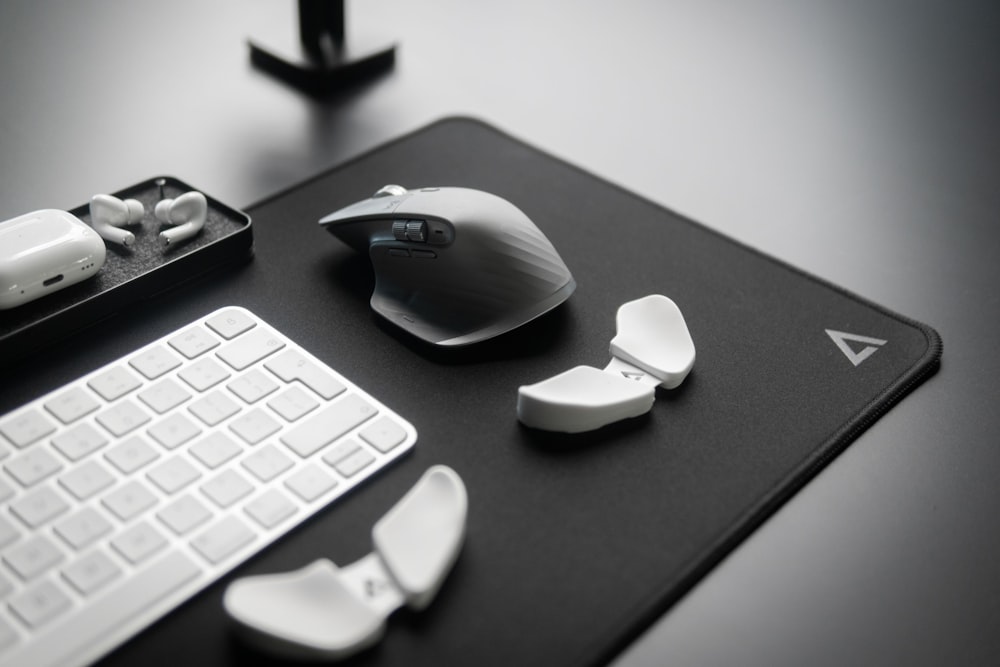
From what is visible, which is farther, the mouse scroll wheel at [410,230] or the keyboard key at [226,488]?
the mouse scroll wheel at [410,230]

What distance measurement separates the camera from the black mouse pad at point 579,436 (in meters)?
0.54

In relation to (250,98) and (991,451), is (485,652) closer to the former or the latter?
(991,451)

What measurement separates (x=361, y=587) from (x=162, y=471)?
150 millimetres

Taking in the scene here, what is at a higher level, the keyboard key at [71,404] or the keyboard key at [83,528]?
the keyboard key at [83,528]

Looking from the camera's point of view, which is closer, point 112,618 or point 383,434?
point 112,618

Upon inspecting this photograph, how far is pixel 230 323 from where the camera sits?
2.33 ft

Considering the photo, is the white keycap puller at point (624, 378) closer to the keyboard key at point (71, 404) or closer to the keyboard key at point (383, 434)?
the keyboard key at point (383, 434)

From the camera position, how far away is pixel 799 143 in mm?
1000

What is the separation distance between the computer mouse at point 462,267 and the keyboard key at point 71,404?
21 cm

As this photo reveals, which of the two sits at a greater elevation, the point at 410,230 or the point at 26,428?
the point at 410,230

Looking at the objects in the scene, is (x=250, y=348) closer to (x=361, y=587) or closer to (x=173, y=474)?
(x=173, y=474)

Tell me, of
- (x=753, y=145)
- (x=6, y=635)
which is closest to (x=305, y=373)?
(x=6, y=635)

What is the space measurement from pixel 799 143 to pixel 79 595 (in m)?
0.77

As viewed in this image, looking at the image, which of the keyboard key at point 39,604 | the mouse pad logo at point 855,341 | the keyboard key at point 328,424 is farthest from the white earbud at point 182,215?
the mouse pad logo at point 855,341
